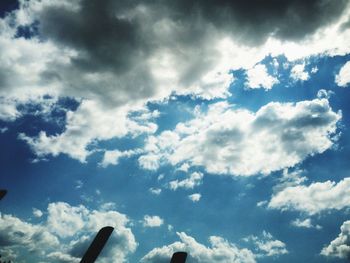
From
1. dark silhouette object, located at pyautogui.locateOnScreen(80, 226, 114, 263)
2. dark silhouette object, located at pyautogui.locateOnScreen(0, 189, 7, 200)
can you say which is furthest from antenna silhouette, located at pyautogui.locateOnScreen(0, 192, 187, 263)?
dark silhouette object, located at pyautogui.locateOnScreen(0, 189, 7, 200)

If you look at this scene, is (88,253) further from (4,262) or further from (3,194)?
(4,262)

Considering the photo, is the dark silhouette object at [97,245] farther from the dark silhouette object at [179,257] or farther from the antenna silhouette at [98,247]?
the dark silhouette object at [179,257]

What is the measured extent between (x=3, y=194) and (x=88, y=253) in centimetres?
225

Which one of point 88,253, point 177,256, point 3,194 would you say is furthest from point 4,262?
point 177,256

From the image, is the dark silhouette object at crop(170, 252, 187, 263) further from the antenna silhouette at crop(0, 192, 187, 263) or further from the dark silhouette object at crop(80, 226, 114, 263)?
the dark silhouette object at crop(80, 226, 114, 263)

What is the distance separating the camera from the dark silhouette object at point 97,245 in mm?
5309

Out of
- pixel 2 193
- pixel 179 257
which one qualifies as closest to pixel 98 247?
pixel 179 257

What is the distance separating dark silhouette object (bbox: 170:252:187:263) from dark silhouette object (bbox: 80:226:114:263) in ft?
4.53

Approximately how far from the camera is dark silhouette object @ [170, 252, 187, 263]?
4965mm

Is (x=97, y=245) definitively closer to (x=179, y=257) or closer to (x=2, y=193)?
(x=179, y=257)

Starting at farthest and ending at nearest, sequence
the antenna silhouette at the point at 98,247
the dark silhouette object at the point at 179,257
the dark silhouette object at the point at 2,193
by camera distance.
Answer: the dark silhouette object at the point at 2,193, the antenna silhouette at the point at 98,247, the dark silhouette object at the point at 179,257

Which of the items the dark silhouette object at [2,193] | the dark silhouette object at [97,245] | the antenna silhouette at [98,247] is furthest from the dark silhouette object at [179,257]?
the dark silhouette object at [2,193]

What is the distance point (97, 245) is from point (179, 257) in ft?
5.42

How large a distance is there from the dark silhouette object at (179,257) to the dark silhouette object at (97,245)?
1.38 meters
